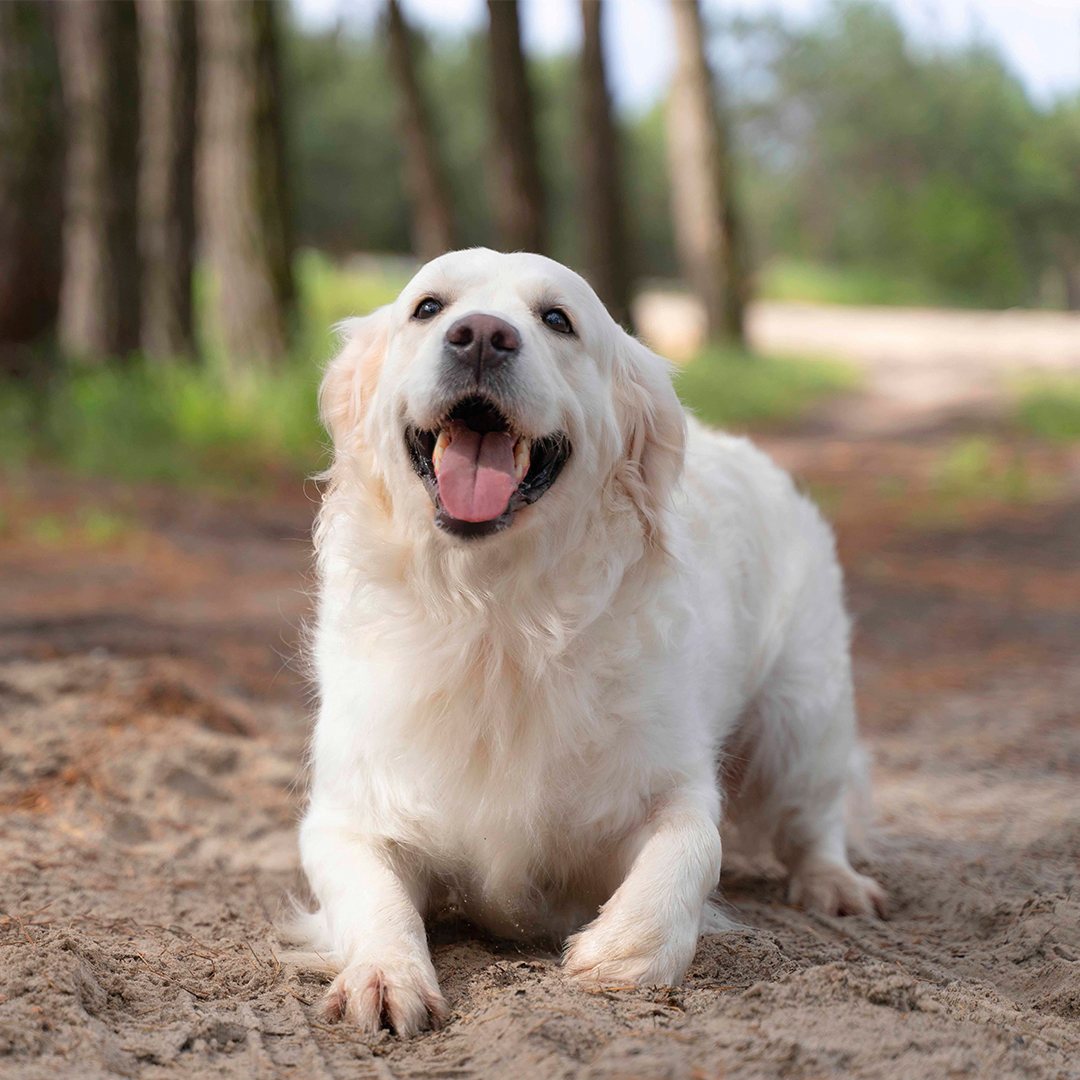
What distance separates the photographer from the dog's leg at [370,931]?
2.40 meters

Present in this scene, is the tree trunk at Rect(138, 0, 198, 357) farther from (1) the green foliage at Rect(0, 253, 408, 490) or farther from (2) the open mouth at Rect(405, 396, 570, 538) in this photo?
(2) the open mouth at Rect(405, 396, 570, 538)

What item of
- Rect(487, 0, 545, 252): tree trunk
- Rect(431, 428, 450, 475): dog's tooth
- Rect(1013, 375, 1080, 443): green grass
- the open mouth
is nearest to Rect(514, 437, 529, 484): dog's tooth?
the open mouth

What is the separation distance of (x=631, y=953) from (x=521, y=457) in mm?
1110

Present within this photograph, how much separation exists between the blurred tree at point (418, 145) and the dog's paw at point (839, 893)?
46.5 ft

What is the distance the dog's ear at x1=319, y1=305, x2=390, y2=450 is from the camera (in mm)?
3199

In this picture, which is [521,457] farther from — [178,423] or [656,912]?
[178,423]

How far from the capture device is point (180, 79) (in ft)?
44.8

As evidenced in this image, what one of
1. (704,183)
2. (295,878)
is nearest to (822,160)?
(704,183)

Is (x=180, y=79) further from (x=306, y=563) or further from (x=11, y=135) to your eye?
(x=306, y=563)

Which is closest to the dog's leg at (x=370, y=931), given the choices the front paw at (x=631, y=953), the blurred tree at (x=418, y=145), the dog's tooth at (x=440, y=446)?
the front paw at (x=631, y=953)

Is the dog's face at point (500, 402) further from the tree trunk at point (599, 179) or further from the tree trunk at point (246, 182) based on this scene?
the tree trunk at point (599, 179)

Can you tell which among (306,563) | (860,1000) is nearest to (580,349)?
(860,1000)

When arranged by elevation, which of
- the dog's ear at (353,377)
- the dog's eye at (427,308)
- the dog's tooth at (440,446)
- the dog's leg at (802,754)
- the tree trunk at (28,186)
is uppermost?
the tree trunk at (28,186)

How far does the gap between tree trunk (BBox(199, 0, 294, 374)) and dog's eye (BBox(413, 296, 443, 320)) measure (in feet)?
26.9
